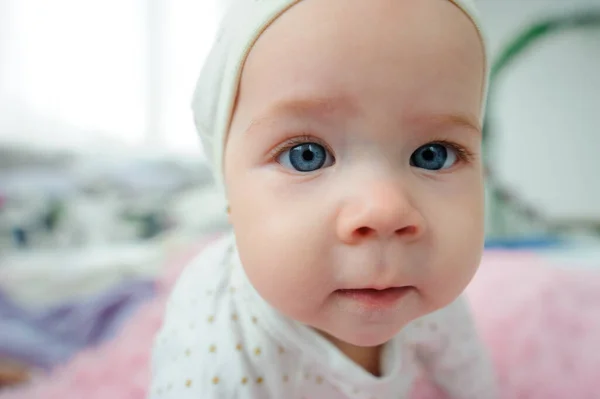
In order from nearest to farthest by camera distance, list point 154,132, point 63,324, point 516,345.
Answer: point 516,345
point 63,324
point 154,132

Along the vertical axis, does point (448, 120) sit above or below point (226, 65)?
below

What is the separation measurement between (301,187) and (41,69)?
208 cm

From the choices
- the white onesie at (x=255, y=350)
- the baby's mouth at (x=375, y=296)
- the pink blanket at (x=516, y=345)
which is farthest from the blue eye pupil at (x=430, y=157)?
the pink blanket at (x=516, y=345)

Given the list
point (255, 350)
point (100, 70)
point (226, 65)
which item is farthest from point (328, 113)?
point (100, 70)

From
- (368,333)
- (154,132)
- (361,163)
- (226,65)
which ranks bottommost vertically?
(368,333)

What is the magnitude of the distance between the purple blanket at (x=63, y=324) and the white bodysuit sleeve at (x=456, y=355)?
65 centimetres

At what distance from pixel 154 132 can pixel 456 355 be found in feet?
6.92

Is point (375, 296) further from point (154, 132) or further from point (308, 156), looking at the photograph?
point (154, 132)

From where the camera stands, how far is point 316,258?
44 cm

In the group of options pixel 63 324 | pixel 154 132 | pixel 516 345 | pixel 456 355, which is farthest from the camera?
pixel 154 132

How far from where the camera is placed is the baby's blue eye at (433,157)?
0.49m

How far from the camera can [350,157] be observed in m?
0.46

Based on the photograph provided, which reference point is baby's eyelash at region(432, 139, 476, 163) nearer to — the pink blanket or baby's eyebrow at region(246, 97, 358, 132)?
baby's eyebrow at region(246, 97, 358, 132)

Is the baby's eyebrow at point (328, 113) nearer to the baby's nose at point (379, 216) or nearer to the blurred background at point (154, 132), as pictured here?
the baby's nose at point (379, 216)
